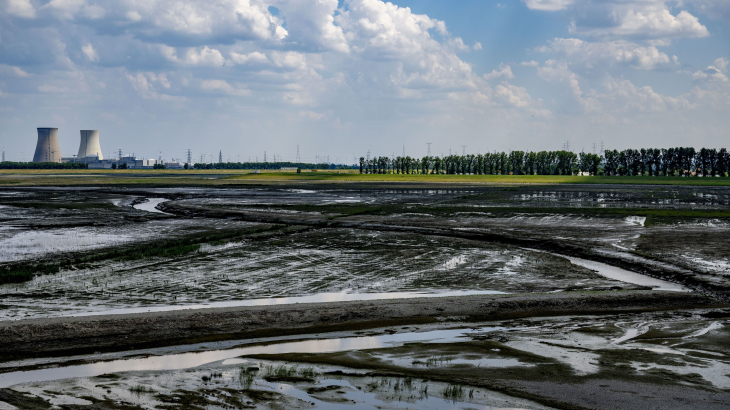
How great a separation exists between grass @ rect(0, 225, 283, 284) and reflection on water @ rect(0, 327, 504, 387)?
9.58m

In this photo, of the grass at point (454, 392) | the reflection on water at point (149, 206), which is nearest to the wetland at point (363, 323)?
the grass at point (454, 392)

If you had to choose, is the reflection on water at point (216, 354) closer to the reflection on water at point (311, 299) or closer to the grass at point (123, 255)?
the reflection on water at point (311, 299)

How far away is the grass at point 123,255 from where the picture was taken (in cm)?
2011

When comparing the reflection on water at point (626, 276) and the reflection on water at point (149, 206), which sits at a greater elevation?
the reflection on water at point (149, 206)

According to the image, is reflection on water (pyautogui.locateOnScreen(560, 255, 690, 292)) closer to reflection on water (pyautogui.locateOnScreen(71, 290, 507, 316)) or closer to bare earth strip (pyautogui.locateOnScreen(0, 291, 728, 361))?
bare earth strip (pyautogui.locateOnScreen(0, 291, 728, 361))

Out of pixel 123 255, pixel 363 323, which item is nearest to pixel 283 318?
pixel 363 323

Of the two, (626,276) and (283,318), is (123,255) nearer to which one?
(283,318)

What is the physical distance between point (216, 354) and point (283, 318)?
250cm

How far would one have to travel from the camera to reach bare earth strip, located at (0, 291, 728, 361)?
12.2 meters

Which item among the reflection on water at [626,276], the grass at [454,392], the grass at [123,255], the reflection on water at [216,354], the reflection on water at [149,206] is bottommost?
the reflection on water at [216,354]

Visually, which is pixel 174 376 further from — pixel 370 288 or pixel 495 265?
pixel 495 265

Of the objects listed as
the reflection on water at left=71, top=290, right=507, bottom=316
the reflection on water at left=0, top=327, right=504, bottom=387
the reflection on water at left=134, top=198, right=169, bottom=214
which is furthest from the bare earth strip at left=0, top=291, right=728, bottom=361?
the reflection on water at left=134, top=198, right=169, bottom=214

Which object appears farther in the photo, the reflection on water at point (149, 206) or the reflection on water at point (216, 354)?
the reflection on water at point (149, 206)

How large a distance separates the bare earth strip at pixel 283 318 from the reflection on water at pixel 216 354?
819 mm
